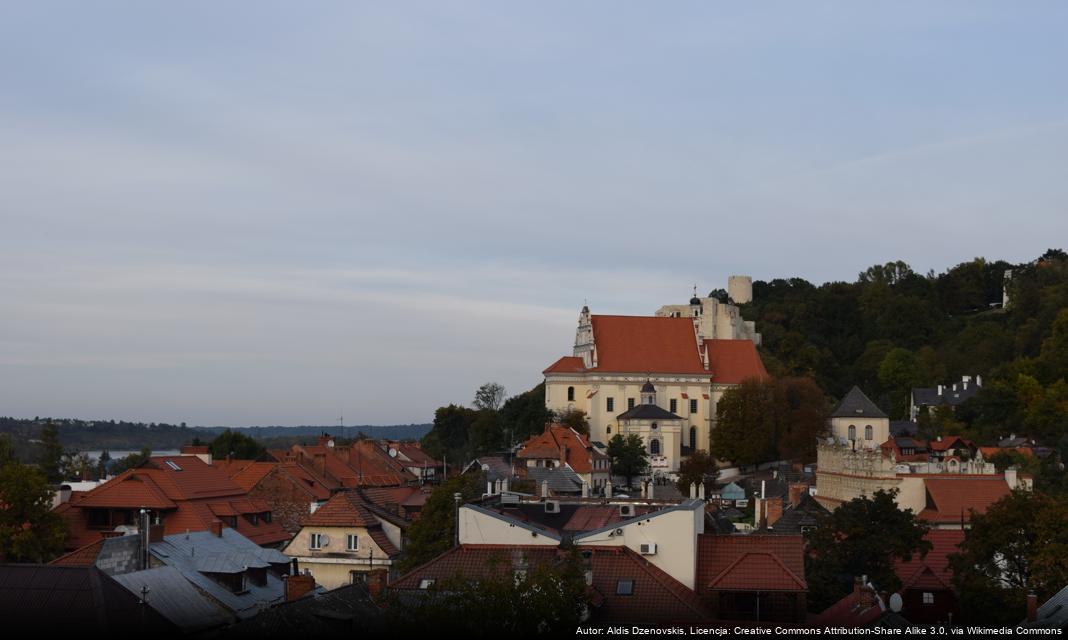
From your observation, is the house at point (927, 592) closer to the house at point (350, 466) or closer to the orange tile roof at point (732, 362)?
the house at point (350, 466)

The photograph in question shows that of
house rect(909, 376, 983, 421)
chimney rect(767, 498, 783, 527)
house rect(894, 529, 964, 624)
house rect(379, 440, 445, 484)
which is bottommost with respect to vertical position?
house rect(894, 529, 964, 624)

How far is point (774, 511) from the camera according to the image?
199 ft

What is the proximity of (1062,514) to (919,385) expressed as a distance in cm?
8097

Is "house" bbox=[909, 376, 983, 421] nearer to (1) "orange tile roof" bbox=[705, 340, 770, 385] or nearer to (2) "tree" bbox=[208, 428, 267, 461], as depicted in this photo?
(1) "orange tile roof" bbox=[705, 340, 770, 385]

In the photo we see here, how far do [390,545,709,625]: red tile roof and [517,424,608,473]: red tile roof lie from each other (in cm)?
4774

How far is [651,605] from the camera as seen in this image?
29359 millimetres

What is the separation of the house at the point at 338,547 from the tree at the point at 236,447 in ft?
145

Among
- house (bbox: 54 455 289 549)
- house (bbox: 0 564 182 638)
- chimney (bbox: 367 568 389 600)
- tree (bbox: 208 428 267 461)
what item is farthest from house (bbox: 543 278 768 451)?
house (bbox: 0 564 182 638)

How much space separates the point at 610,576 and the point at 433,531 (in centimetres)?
840

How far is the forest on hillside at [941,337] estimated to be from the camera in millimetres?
94688

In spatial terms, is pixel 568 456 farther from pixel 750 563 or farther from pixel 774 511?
pixel 750 563

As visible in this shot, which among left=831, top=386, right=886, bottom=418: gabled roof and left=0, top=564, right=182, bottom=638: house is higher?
left=831, top=386, right=886, bottom=418: gabled roof

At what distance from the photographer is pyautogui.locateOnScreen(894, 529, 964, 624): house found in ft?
128

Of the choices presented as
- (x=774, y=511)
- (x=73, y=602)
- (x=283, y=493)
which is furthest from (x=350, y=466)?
(x=73, y=602)
